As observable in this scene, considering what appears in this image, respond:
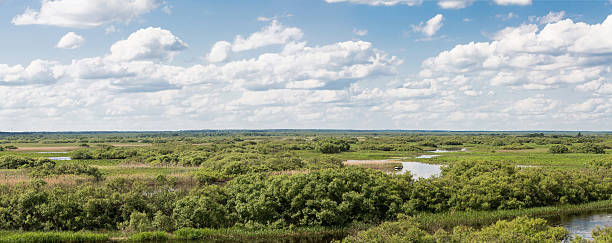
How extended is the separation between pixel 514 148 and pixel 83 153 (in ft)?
292

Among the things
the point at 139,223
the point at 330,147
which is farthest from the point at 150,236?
the point at 330,147

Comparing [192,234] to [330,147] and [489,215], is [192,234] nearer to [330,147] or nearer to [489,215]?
[489,215]

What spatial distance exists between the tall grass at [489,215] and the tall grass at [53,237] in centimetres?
1814

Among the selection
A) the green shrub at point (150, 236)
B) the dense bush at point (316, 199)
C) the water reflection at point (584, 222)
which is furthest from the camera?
the dense bush at point (316, 199)

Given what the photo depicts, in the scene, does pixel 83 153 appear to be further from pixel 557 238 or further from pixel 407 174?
pixel 557 238

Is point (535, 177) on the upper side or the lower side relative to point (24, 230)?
upper

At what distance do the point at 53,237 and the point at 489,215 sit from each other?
85.3 feet

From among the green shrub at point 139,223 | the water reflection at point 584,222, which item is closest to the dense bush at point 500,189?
the water reflection at point 584,222

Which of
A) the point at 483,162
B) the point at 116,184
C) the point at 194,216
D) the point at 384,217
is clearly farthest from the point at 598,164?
the point at 116,184

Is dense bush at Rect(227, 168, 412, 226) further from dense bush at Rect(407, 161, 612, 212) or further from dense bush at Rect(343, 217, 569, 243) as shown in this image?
dense bush at Rect(343, 217, 569, 243)

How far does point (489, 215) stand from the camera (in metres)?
31.0

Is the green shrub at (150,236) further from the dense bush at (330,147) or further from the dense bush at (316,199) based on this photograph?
the dense bush at (330,147)

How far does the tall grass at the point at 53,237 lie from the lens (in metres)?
25.3

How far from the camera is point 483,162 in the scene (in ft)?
128
